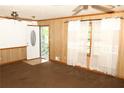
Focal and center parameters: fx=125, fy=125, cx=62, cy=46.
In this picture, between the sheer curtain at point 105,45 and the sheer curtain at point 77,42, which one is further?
the sheer curtain at point 77,42

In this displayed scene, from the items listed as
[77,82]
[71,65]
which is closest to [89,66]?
[71,65]

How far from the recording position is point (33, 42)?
22.6ft

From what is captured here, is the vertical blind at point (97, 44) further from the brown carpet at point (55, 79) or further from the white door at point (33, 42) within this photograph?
the white door at point (33, 42)

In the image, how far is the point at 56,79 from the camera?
4102 millimetres

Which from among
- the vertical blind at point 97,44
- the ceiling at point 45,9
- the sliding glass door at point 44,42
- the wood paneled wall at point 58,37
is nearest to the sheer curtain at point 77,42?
the vertical blind at point 97,44

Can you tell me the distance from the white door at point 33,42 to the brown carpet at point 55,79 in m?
1.95

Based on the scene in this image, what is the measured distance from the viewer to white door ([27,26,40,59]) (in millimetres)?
6712

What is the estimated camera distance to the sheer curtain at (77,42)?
16.1 ft

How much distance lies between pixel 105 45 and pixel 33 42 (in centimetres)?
403

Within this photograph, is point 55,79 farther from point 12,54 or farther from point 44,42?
point 44,42

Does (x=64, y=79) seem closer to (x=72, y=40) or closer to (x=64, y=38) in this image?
(x=72, y=40)

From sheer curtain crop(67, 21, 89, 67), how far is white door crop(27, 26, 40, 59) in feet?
7.53

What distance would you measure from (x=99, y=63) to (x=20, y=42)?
3.96 m

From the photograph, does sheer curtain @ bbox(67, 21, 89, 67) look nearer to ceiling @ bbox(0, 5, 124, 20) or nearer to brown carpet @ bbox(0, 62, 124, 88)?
brown carpet @ bbox(0, 62, 124, 88)
